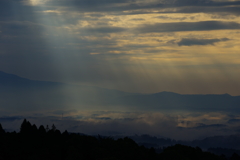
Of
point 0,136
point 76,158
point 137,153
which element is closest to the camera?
point 76,158

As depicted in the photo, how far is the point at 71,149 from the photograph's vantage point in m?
71.1

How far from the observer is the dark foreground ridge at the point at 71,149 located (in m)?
69.3

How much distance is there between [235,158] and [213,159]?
7.83 metres

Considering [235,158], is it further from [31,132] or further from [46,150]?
[31,132]

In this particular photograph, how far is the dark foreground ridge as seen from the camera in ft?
227

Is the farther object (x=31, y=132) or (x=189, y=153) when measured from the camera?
(x=31, y=132)

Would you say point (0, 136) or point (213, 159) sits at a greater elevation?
point (0, 136)

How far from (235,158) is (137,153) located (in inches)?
915

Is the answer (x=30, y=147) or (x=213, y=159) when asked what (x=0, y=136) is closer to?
(x=30, y=147)

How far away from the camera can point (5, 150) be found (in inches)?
2707

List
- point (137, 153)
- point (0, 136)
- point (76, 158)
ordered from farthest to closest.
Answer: point (0, 136) < point (137, 153) < point (76, 158)

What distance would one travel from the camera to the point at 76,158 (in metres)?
67.8

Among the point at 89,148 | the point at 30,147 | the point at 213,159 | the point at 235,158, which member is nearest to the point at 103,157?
the point at 89,148

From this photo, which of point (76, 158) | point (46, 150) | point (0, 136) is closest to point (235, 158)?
point (76, 158)
